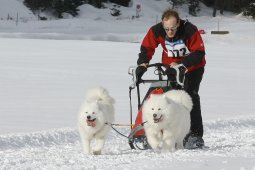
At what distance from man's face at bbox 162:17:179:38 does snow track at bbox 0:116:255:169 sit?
1.27 metres

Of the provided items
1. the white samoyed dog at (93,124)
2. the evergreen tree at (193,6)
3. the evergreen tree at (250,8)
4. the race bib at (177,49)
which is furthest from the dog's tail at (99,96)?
the evergreen tree at (193,6)

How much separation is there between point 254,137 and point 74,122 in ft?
9.25

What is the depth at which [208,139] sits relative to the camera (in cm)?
771

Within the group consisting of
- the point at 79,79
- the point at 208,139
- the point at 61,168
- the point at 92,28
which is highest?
the point at 61,168

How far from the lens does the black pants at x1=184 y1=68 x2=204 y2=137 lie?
672 centimetres

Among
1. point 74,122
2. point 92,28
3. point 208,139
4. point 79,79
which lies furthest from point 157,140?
point 92,28

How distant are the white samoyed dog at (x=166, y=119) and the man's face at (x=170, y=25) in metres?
0.64

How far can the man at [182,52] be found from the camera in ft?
20.9

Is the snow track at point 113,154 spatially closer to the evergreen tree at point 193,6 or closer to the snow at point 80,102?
the snow at point 80,102

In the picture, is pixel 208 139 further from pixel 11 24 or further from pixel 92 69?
pixel 11 24

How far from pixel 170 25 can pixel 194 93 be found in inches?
34.5

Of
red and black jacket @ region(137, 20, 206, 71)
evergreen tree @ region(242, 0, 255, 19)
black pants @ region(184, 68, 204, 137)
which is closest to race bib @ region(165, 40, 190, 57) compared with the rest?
red and black jacket @ region(137, 20, 206, 71)

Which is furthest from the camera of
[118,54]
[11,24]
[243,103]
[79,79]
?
[11,24]

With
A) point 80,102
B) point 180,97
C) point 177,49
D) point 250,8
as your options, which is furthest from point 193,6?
point 180,97
